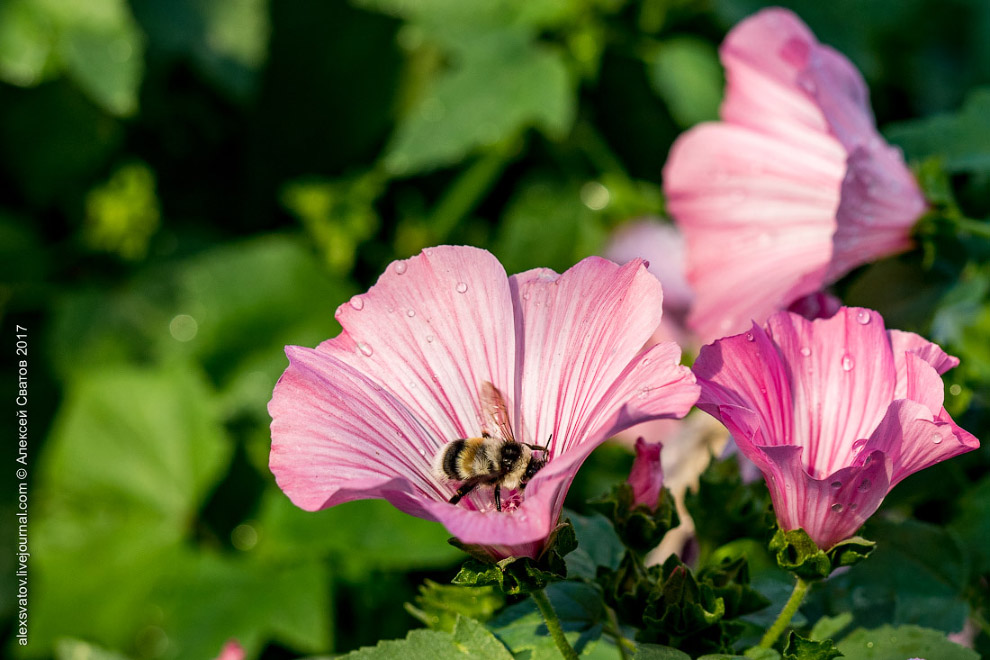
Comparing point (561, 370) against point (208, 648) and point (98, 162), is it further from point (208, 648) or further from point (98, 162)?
point (98, 162)

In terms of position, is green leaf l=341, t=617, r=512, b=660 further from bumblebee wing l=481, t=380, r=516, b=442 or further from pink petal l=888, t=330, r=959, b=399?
pink petal l=888, t=330, r=959, b=399

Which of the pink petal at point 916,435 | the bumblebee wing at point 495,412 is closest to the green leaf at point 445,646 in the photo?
the bumblebee wing at point 495,412

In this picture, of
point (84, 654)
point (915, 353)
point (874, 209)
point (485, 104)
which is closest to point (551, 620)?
point (915, 353)

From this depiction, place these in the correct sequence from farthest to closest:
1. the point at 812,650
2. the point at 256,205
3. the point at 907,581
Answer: the point at 256,205
the point at 907,581
the point at 812,650

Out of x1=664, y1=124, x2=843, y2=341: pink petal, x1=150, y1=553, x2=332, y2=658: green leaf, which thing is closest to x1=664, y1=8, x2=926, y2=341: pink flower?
x1=664, y1=124, x2=843, y2=341: pink petal

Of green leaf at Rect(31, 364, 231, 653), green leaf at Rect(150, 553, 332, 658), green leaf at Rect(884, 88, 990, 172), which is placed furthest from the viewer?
green leaf at Rect(31, 364, 231, 653)

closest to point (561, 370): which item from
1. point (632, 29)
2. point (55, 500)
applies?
point (632, 29)

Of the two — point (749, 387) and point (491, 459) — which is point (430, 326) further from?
point (749, 387)
